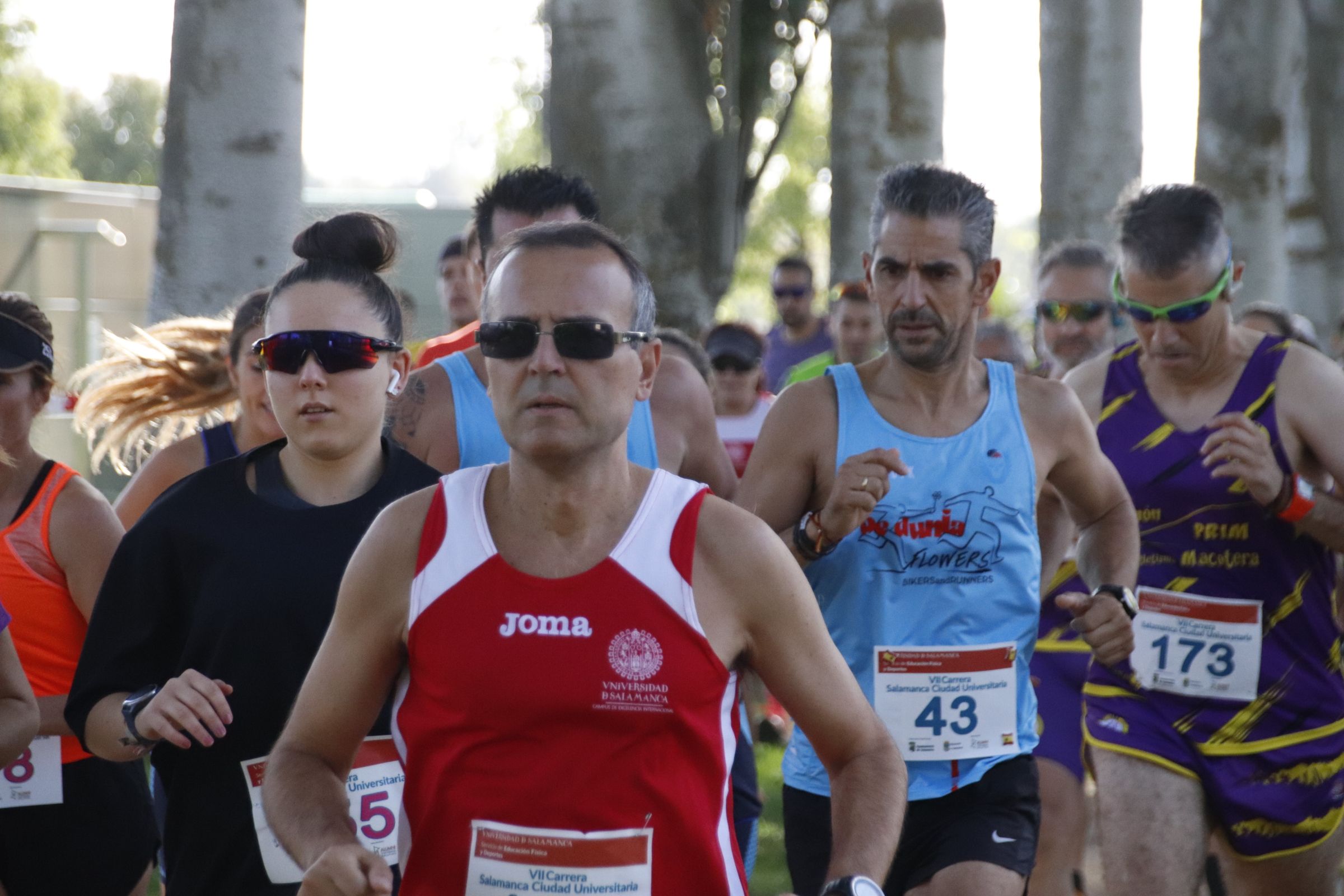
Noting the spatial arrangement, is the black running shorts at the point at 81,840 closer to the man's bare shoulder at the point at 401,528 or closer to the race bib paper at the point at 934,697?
the man's bare shoulder at the point at 401,528

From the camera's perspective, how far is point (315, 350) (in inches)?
144

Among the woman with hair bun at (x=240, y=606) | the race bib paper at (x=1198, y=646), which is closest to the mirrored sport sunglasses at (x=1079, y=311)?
the race bib paper at (x=1198, y=646)

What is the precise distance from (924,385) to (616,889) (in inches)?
78.7

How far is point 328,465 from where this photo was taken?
144 inches

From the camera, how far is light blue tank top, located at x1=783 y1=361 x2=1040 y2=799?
13.3 feet

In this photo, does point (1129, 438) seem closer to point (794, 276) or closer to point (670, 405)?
point (670, 405)

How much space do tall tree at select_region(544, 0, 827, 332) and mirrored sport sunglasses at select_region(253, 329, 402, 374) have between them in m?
4.98

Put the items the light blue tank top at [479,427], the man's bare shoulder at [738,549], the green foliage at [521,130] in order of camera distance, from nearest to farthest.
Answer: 1. the man's bare shoulder at [738,549]
2. the light blue tank top at [479,427]
3. the green foliage at [521,130]

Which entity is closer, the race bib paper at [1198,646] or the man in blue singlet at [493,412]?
the man in blue singlet at [493,412]

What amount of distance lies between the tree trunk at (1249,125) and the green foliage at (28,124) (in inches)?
1324

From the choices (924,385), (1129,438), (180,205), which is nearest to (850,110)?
(180,205)

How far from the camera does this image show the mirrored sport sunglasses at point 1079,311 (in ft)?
22.3

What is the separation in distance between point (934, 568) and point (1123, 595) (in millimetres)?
606

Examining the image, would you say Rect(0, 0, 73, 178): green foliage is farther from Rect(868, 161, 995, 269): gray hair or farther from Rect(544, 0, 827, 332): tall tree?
Rect(868, 161, 995, 269): gray hair
